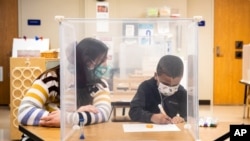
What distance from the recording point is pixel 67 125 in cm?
155

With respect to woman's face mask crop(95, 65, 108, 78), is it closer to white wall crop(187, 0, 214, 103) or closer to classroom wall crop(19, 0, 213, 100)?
classroom wall crop(19, 0, 213, 100)

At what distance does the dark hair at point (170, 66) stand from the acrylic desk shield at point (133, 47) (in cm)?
3

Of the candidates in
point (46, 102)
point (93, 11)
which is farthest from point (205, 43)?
point (46, 102)

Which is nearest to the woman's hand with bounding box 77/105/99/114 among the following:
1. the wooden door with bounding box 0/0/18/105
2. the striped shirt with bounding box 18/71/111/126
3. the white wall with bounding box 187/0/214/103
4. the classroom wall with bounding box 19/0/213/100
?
the striped shirt with bounding box 18/71/111/126

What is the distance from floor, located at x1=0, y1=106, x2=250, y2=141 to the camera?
5.02 metres

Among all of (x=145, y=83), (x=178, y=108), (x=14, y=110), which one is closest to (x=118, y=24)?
(x=145, y=83)

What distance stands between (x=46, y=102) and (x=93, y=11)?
4.95m

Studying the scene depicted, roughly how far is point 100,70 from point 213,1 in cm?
554

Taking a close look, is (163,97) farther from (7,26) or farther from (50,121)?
(7,26)

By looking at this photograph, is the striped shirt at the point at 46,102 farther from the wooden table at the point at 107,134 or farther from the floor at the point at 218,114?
the floor at the point at 218,114

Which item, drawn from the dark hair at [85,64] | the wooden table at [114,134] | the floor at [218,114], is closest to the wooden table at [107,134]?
the wooden table at [114,134]

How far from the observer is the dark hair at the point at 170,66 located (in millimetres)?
1662

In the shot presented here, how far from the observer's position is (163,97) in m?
1.73

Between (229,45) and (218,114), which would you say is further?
(229,45)
